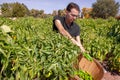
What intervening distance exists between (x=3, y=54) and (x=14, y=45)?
0.21m

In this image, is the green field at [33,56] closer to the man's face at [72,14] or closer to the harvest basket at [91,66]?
the harvest basket at [91,66]

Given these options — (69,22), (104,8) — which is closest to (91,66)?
(69,22)

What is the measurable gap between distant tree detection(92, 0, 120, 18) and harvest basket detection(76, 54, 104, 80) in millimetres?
51952

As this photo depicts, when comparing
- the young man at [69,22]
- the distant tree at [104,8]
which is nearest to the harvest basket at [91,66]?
the young man at [69,22]

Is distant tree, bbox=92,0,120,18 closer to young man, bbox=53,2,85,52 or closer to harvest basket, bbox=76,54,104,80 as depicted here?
young man, bbox=53,2,85,52

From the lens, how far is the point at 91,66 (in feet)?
13.1

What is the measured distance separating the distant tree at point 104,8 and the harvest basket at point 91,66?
52.0 m

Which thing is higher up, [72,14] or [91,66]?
[72,14]

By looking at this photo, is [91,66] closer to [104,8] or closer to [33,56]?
[33,56]

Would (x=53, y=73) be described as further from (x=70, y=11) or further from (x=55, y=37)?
(x=70, y=11)

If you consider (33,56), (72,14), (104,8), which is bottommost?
(104,8)

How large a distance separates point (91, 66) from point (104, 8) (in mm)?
54273

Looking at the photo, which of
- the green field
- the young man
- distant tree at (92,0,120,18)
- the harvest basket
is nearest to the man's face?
the young man

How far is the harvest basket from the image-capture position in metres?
3.81
